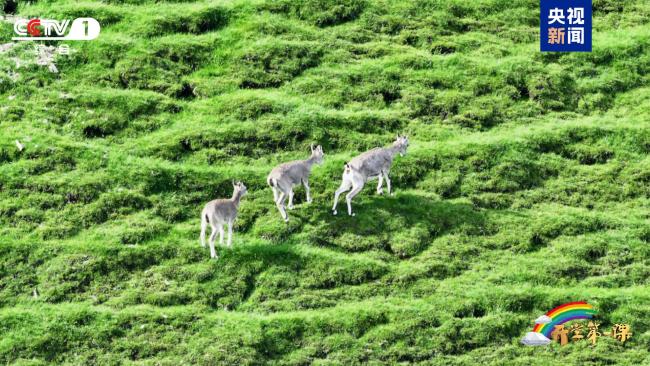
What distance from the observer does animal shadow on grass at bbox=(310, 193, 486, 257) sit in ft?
109

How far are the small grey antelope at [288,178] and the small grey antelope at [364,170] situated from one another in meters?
1.26

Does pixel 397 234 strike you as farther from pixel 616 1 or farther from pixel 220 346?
pixel 616 1

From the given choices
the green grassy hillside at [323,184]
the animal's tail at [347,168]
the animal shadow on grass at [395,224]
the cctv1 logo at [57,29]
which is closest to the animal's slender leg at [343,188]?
the animal's tail at [347,168]

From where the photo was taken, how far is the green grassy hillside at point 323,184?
30031 millimetres

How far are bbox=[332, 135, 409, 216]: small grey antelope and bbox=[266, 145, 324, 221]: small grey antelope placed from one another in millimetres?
1257

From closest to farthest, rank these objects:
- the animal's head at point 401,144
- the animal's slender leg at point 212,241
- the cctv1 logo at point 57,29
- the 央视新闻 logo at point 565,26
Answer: the animal's slender leg at point 212,241 → the animal's head at point 401,144 → the 央视新闻 logo at point 565,26 → the cctv1 logo at point 57,29

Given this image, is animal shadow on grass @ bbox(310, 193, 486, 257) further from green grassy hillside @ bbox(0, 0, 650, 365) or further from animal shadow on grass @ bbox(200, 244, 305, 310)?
animal shadow on grass @ bbox(200, 244, 305, 310)

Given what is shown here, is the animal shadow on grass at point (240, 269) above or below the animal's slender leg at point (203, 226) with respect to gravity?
below

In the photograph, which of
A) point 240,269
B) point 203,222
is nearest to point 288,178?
point 203,222

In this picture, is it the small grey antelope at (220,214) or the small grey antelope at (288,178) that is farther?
the small grey antelope at (288,178)

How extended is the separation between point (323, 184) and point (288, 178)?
9.04ft

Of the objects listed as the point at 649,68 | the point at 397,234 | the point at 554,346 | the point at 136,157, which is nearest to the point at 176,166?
the point at 136,157

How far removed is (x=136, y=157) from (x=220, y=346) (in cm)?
1045

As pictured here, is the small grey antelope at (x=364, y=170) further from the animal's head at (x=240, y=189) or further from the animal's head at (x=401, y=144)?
the animal's head at (x=240, y=189)
